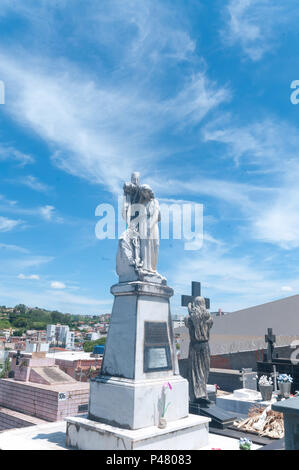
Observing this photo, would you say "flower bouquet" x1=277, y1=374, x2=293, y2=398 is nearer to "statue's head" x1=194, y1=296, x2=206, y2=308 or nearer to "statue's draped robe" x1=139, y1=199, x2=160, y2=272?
"statue's head" x1=194, y1=296, x2=206, y2=308

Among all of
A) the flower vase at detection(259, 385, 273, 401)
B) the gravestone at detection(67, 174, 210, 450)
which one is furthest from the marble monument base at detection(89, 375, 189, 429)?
the flower vase at detection(259, 385, 273, 401)

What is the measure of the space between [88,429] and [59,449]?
2.34ft

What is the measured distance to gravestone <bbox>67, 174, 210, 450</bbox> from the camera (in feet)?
19.9

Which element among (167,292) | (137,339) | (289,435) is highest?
(167,292)

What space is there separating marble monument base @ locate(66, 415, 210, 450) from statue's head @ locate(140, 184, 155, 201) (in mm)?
4621

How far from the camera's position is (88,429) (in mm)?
6363

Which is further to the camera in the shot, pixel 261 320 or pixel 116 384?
pixel 261 320

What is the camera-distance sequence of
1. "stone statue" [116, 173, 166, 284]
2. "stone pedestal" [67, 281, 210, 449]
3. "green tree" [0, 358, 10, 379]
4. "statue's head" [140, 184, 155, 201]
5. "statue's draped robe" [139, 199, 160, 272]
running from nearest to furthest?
"stone pedestal" [67, 281, 210, 449] → "stone statue" [116, 173, 166, 284] → "statue's draped robe" [139, 199, 160, 272] → "statue's head" [140, 184, 155, 201] → "green tree" [0, 358, 10, 379]

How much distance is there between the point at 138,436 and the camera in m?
5.65

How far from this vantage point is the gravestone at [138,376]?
6.05 metres

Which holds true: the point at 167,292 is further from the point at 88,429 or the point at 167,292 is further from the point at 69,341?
the point at 69,341

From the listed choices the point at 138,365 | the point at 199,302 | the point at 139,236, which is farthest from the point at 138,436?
the point at 199,302
